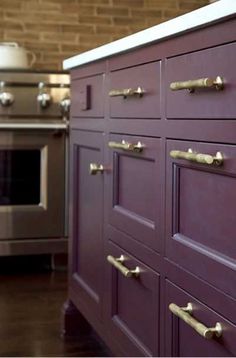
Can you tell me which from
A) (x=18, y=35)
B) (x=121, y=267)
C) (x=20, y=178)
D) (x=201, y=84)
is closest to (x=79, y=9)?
(x=18, y=35)

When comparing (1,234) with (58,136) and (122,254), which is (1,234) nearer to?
(58,136)

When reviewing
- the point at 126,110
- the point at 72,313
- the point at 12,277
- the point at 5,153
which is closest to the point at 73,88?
→ the point at 126,110

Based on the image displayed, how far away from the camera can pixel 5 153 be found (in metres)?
3.19

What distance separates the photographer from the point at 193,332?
129cm

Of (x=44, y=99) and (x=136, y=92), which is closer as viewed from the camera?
(x=136, y=92)

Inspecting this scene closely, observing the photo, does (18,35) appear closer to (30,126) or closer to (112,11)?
(112,11)

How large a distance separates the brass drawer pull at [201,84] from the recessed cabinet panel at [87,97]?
69 centimetres

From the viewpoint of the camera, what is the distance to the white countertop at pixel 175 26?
3.63ft

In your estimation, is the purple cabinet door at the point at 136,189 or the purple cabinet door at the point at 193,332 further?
the purple cabinet door at the point at 136,189

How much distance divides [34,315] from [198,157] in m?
1.52

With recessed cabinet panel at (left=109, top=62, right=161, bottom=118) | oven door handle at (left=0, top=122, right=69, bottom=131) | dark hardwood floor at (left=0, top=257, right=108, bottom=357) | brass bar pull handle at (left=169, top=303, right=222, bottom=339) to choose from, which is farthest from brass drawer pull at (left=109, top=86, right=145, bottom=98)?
oven door handle at (left=0, top=122, right=69, bottom=131)

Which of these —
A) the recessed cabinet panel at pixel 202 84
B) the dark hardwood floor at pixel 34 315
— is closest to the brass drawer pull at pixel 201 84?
the recessed cabinet panel at pixel 202 84

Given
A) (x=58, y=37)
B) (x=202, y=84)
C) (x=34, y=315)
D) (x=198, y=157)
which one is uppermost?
(x=58, y=37)

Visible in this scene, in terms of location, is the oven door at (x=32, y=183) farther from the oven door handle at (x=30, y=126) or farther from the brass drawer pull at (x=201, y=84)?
the brass drawer pull at (x=201, y=84)
